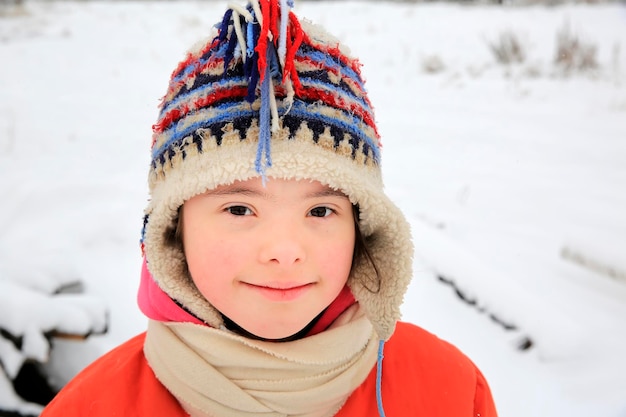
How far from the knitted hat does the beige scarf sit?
0.09m

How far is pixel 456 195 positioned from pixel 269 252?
8.46 ft

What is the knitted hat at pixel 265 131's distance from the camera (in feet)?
3.41

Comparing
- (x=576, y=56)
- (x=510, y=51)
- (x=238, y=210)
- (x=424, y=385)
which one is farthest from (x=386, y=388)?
(x=510, y=51)

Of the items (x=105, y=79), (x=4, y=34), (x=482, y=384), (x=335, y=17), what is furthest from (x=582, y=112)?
(x=4, y=34)

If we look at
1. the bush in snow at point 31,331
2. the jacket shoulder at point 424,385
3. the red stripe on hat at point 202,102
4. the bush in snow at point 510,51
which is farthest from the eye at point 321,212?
the bush in snow at point 510,51

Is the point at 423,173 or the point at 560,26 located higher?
the point at 560,26

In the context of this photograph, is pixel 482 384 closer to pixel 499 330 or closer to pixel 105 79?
pixel 499 330

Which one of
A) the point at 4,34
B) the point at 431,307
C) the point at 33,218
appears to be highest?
the point at 4,34

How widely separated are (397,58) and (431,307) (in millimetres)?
6042

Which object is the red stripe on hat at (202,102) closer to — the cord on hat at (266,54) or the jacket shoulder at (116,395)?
the cord on hat at (266,54)

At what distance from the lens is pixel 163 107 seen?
1.27 meters

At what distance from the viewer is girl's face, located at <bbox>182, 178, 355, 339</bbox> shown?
3.53 ft

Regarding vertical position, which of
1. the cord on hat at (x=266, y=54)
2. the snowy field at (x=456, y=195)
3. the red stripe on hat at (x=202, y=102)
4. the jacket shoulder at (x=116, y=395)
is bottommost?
the snowy field at (x=456, y=195)

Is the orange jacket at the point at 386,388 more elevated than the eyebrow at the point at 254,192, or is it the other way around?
the eyebrow at the point at 254,192
